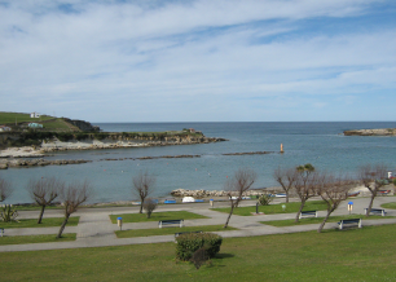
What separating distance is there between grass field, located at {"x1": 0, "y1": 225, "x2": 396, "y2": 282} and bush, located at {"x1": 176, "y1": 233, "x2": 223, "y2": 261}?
38 cm

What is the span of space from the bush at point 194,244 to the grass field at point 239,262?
381mm

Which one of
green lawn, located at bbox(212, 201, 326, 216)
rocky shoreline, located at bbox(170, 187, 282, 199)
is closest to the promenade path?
green lawn, located at bbox(212, 201, 326, 216)

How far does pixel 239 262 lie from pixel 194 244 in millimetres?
1812

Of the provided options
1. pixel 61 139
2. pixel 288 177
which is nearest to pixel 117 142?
pixel 61 139

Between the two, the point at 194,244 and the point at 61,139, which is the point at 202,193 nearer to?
the point at 194,244

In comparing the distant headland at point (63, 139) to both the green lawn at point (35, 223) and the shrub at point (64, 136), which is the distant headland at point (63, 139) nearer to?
the shrub at point (64, 136)

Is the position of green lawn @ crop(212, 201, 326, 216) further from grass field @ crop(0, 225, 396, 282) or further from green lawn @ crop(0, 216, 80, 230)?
green lawn @ crop(0, 216, 80, 230)

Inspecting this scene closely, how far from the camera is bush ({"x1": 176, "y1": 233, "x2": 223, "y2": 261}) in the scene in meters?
12.5

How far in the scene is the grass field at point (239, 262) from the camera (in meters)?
10.6

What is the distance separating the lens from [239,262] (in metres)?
12.5

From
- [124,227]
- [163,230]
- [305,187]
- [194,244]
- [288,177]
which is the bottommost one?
[124,227]

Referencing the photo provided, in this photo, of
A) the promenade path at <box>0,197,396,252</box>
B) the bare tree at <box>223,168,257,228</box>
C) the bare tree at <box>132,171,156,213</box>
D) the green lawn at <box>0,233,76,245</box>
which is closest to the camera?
the promenade path at <box>0,197,396,252</box>

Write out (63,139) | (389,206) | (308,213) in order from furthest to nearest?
(63,139) < (389,206) < (308,213)

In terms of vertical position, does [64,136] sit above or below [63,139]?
above
